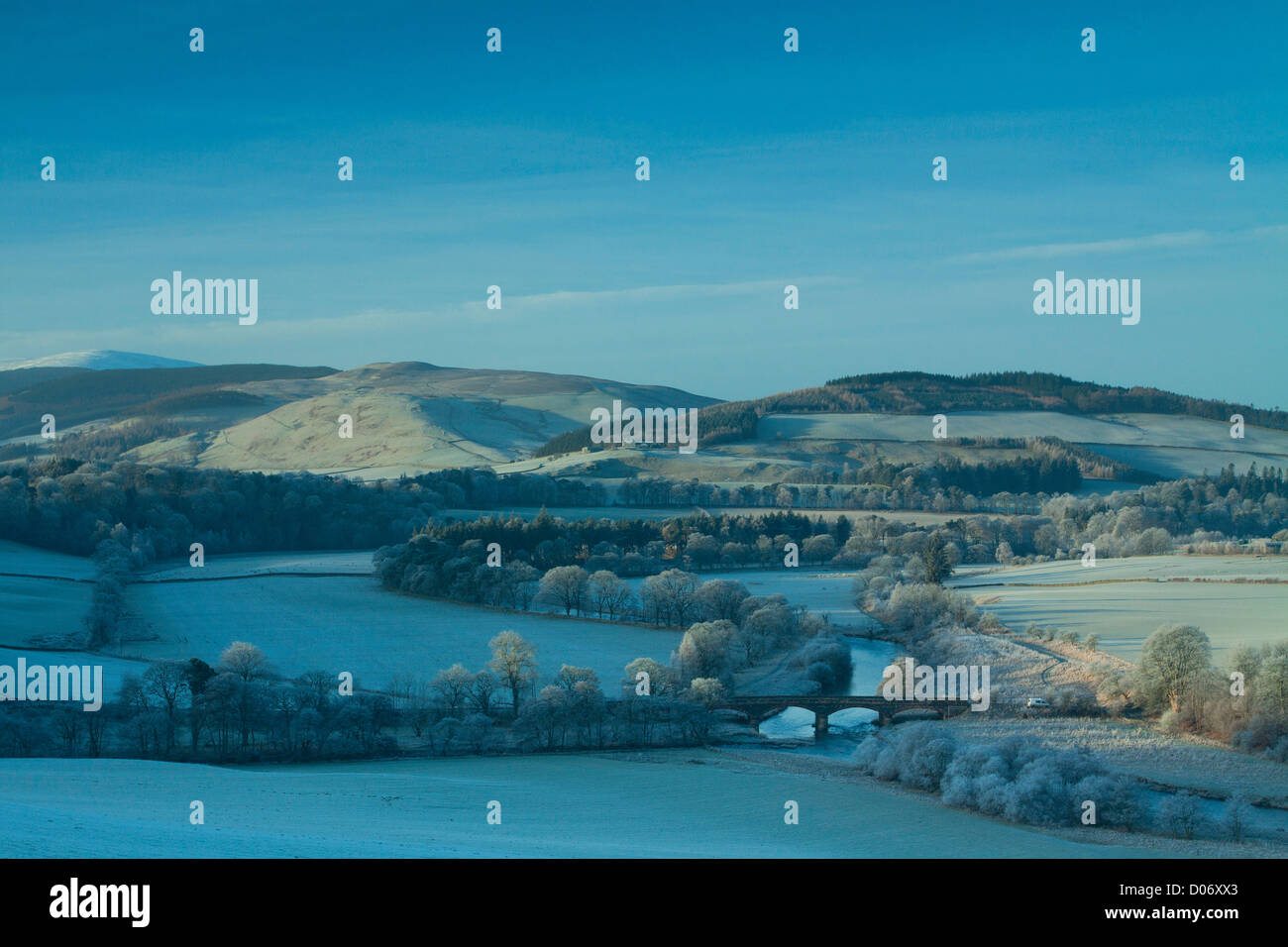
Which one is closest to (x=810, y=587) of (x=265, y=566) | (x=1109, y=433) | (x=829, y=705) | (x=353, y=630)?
(x=829, y=705)

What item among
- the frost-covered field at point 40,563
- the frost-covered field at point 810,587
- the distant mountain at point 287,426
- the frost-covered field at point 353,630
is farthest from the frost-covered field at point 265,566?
the distant mountain at point 287,426

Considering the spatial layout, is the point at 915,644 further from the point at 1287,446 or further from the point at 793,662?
the point at 1287,446

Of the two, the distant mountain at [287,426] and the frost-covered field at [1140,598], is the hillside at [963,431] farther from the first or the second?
the frost-covered field at [1140,598]

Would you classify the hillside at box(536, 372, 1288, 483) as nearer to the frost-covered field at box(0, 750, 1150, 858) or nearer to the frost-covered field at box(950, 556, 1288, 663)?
the frost-covered field at box(950, 556, 1288, 663)

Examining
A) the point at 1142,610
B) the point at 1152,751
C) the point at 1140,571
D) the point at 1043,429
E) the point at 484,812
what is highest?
the point at 1043,429

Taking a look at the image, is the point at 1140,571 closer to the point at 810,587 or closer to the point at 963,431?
the point at 810,587
